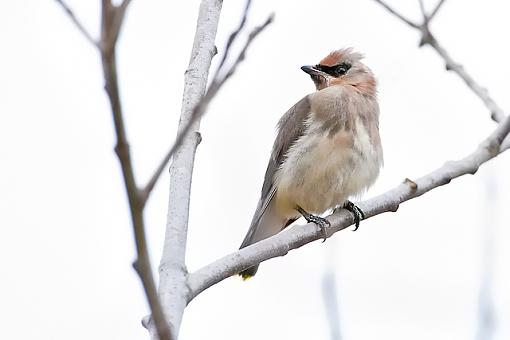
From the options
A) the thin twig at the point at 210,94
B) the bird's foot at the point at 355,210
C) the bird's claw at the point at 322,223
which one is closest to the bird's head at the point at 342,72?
the bird's foot at the point at 355,210

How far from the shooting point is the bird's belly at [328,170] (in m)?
6.31

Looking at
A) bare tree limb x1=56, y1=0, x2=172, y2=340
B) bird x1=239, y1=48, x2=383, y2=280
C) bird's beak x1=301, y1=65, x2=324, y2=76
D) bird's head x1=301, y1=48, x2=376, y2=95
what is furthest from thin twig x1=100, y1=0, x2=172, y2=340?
bird's beak x1=301, y1=65, x2=324, y2=76

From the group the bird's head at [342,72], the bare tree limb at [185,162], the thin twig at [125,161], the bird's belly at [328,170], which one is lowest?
the thin twig at [125,161]

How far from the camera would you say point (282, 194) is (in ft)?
21.8

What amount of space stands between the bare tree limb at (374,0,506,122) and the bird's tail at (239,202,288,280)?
104 inches

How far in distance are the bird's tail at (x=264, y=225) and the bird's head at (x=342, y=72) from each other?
1.34 metres

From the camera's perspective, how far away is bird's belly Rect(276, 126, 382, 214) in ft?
20.7

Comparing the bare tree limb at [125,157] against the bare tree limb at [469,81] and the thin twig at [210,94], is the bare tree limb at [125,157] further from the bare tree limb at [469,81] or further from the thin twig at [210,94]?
the bare tree limb at [469,81]

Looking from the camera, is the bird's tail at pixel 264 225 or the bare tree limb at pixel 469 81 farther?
the bird's tail at pixel 264 225

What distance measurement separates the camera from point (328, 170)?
633cm

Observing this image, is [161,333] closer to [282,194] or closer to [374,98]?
[282,194]

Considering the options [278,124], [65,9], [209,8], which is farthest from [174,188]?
[278,124]

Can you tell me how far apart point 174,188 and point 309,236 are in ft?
4.18

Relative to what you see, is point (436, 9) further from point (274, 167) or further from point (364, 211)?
point (274, 167)
